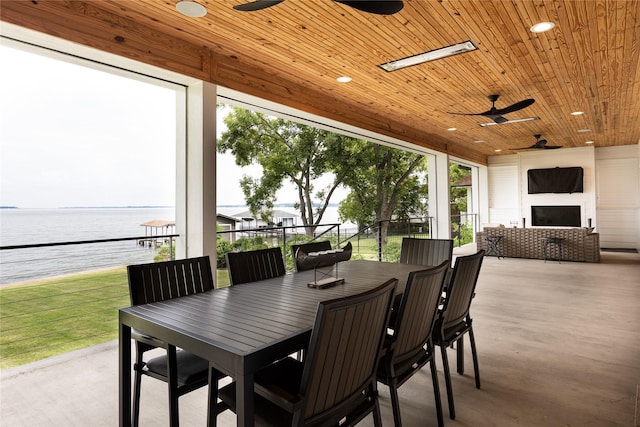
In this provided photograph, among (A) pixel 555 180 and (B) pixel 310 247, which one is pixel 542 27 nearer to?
(B) pixel 310 247

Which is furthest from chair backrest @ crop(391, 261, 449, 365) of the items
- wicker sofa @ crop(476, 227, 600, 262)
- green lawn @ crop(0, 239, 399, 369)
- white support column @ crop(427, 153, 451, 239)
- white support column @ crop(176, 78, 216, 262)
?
wicker sofa @ crop(476, 227, 600, 262)

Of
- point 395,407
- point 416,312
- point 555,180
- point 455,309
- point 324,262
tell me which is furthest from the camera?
point 555,180

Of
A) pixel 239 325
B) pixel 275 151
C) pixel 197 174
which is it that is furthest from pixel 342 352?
pixel 275 151

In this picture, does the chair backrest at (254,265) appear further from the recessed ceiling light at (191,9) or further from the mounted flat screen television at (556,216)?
the mounted flat screen television at (556,216)

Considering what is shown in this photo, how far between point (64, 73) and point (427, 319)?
270 inches

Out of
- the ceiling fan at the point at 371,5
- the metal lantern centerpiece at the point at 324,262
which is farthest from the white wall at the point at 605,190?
the ceiling fan at the point at 371,5

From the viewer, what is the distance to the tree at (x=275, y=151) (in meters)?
10.1

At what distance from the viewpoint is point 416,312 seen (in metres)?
1.84

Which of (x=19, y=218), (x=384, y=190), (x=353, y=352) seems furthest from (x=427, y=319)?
(x=384, y=190)

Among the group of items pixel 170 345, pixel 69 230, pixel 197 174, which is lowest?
pixel 170 345

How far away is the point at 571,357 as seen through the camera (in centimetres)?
291

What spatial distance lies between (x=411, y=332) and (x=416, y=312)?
110 millimetres

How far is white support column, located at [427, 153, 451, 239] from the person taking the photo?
27.5ft

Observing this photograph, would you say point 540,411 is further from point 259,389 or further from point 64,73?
point 64,73
